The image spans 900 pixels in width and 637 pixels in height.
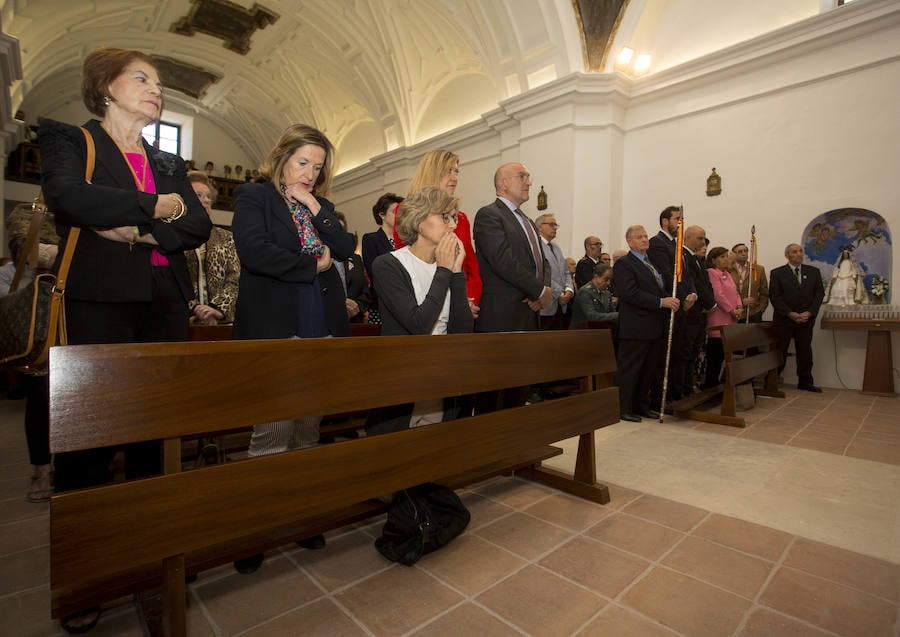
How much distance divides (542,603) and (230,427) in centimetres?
121

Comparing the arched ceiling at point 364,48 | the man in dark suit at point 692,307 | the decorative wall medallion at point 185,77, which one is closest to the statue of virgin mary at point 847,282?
the man in dark suit at point 692,307

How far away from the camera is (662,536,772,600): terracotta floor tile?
179 centimetres

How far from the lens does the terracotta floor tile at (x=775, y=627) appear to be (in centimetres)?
151

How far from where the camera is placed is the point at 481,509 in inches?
97.0

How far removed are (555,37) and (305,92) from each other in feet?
30.4

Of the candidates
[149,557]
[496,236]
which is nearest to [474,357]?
[149,557]

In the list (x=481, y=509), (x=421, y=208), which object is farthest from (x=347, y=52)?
(x=481, y=509)

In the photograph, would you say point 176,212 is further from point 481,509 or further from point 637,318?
point 637,318

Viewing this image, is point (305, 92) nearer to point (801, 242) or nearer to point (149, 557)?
point (801, 242)

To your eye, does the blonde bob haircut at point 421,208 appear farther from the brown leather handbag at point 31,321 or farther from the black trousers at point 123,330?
the brown leather handbag at point 31,321

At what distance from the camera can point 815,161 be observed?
6828 mm

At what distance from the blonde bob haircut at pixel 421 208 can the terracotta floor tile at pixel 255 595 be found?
4.91ft

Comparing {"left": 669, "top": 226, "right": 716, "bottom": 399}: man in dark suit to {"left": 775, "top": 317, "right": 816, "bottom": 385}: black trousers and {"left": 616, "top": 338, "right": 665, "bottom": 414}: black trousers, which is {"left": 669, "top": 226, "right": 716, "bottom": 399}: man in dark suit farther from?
{"left": 775, "top": 317, "right": 816, "bottom": 385}: black trousers

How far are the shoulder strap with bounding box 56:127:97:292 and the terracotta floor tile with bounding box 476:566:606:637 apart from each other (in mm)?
1742
